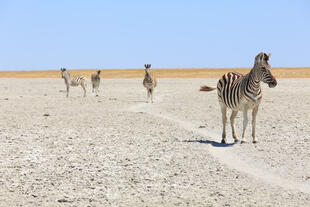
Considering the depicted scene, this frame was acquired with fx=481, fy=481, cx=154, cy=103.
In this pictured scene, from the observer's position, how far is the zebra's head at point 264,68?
10871mm

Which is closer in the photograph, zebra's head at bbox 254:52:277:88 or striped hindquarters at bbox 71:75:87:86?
zebra's head at bbox 254:52:277:88

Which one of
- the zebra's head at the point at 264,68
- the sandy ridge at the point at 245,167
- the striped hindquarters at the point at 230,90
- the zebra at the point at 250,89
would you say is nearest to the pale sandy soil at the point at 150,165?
the sandy ridge at the point at 245,167

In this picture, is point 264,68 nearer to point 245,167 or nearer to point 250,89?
point 250,89

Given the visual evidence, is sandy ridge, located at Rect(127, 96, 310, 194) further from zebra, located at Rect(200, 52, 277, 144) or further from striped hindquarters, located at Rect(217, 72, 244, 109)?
striped hindquarters, located at Rect(217, 72, 244, 109)

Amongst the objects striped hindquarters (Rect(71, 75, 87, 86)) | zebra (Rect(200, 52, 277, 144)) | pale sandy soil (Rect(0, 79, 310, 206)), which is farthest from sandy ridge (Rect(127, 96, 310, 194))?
striped hindquarters (Rect(71, 75, 87, 86))

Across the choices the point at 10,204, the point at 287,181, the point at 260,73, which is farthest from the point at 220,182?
the point at 260,73

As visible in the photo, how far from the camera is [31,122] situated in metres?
15.9

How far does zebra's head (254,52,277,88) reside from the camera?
10.9m

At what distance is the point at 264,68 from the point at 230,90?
1.28 m

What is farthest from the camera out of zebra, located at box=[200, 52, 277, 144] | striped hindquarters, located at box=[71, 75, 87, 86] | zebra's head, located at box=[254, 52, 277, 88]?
striped hindquarters, located at box=[71, 75, 87, 86]

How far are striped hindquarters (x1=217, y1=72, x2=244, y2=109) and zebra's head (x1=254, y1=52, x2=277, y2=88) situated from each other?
2.40 feet

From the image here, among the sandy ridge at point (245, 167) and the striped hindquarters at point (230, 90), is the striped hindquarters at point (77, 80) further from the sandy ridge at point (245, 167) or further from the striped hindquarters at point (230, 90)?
the striped hindquarters at point (230, 90)

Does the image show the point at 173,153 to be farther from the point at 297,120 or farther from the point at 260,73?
the point at 297,120

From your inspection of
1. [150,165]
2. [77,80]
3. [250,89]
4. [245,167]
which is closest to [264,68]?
[250,89]
